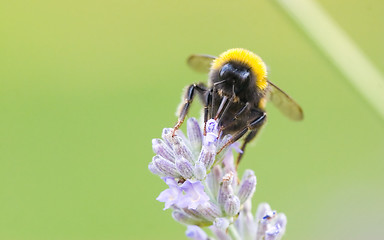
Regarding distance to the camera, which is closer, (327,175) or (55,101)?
(327,175)

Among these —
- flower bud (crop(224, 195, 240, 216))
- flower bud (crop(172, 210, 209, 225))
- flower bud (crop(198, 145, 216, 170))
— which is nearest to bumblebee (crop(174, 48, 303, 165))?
flower bud (crop(198, 145, 216, 170))

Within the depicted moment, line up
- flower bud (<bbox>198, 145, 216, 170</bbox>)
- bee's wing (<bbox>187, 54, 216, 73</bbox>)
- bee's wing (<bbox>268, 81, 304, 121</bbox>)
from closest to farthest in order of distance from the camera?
flower bud (<bbox>198, 145, 216, 170</bbox>)
bee's wing (<bbox>268, 81, 304, 121</bbox>)
bee's wing (<bbox>187, 54, 216, 73</bbox>)

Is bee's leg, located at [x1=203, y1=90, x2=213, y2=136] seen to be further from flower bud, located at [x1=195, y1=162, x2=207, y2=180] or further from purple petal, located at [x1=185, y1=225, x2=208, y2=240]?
purple petal, located at [x1=185, y1=225, x2=208, y2=240]

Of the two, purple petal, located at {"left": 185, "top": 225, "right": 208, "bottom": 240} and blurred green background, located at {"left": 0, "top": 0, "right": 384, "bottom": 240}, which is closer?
purple petal, located at {"left": 185, "top": 225, "right": 208, "bottom": 240}

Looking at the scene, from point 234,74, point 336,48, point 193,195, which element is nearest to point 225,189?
point 193,195

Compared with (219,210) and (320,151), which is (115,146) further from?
(219,210)

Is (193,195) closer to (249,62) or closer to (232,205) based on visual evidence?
(232,205)

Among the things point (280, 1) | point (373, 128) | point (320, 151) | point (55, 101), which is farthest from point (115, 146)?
point (280, 1)

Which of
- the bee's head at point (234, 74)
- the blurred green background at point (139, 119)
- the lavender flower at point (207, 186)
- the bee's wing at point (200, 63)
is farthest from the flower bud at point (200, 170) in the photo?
the blurred green background at point (139, 119)

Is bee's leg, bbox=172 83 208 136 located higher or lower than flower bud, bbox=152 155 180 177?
higher
